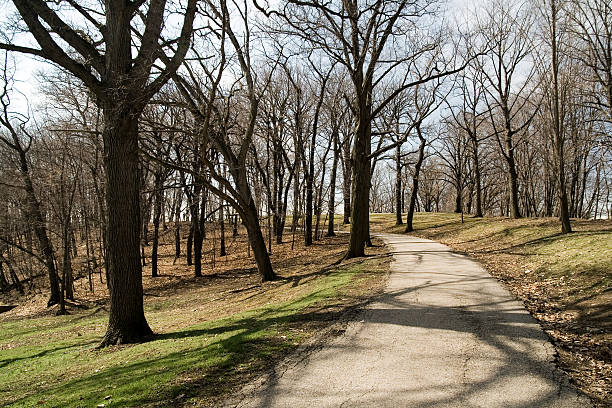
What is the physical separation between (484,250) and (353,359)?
12.1m

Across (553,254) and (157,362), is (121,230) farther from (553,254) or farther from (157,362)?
(553,254)

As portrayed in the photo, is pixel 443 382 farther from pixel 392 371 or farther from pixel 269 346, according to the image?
pixel 269 346

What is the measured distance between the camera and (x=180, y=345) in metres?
6.78

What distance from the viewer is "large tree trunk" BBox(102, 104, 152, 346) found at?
789cm

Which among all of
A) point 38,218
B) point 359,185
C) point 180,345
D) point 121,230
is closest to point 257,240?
point 359,185

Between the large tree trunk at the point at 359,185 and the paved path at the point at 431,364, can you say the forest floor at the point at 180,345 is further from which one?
the large tree trunk at the point at 359,185

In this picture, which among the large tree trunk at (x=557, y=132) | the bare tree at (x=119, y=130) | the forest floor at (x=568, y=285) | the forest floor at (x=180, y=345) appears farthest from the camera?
the large tree trunk at (x=557, y=132)

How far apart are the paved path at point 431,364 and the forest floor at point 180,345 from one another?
1.99 feet

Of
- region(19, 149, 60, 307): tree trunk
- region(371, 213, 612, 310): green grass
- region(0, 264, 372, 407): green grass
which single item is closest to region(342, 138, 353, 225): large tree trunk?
region(371, 213, 612, 310): green grass

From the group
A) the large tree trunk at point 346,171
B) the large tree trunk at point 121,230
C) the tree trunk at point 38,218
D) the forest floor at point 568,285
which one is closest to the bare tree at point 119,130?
the large tree trunk at point 121,230

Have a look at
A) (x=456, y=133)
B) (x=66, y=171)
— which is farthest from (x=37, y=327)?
(x=456, y=133)

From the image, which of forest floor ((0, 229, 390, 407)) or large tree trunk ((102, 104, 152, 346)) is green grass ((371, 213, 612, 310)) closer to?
forest floor ((0, 229, 390, 407))

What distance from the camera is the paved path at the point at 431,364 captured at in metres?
3.90

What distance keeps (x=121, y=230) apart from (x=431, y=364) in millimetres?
6561
